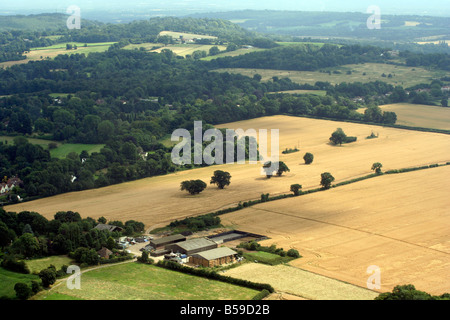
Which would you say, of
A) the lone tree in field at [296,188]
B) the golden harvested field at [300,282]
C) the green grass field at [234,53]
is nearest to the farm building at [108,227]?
the golden harvested field at [300,282]

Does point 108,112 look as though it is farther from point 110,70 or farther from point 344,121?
point 110,70

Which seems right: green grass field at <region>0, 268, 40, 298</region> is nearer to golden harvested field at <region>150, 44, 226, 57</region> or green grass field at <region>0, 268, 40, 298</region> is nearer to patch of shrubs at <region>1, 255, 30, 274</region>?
patch of shrubs at <region>1, 255, 30, 274</region>

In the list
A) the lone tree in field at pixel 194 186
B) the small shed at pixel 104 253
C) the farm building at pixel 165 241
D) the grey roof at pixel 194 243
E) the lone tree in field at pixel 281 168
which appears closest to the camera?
the small shed at pixel 104 253

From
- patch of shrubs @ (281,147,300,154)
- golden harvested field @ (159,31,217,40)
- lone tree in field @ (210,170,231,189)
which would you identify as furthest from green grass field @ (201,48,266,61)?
lone tree in field @ (210,170,231,189)

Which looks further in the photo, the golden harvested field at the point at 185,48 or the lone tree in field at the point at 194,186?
the golden harvested field at the point at 185,48

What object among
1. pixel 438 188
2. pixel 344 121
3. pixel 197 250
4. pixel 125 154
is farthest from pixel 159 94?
pixel 197 250

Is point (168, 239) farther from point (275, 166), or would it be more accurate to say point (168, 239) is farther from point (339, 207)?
point (275, 166)

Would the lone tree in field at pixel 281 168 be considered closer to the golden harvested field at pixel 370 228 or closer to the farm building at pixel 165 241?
the golden harvested field at pixel 370 228
